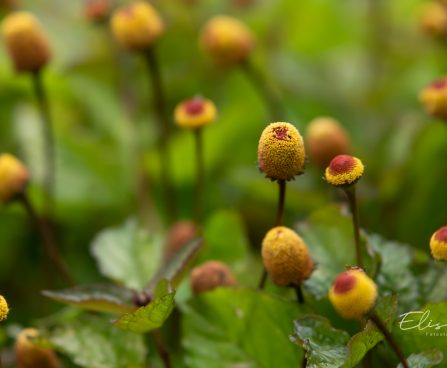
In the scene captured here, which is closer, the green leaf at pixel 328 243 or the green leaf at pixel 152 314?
the green leaf at pixel 152 314

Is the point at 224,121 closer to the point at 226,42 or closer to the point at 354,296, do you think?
the point at 226,42

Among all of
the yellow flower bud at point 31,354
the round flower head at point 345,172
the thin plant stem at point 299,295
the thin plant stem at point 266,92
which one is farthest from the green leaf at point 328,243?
the thin plant stem at point 266,92

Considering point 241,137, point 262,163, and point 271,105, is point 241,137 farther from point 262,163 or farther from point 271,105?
point 262,163

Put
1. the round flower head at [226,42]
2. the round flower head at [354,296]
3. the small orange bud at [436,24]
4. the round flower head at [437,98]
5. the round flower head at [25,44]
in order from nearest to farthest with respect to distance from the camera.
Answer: the round flower head at [354,296] < the round flower head at [437,98] < the round flower head at [25,44] < the round flower head at [226,42] < the small orange bud at [436,24]

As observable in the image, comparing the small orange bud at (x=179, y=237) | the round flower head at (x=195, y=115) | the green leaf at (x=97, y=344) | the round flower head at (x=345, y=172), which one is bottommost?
the green leaf at (x=97, y=344)

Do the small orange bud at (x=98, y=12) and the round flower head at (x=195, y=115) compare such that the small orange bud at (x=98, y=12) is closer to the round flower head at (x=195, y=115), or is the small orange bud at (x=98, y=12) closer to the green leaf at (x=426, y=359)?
the round flower head at (x=195, y=115)

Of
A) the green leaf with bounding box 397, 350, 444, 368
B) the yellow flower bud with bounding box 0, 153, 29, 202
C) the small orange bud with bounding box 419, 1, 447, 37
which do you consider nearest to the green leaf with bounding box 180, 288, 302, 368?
the green leaf with bounding box 397, 350, 444, 368

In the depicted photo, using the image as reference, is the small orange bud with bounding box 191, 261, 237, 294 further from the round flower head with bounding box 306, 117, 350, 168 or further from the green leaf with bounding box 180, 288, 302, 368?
the round flower head with bounding box 306, 117, 350, 168

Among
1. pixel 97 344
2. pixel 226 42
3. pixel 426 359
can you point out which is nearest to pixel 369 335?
pixel 426 359
